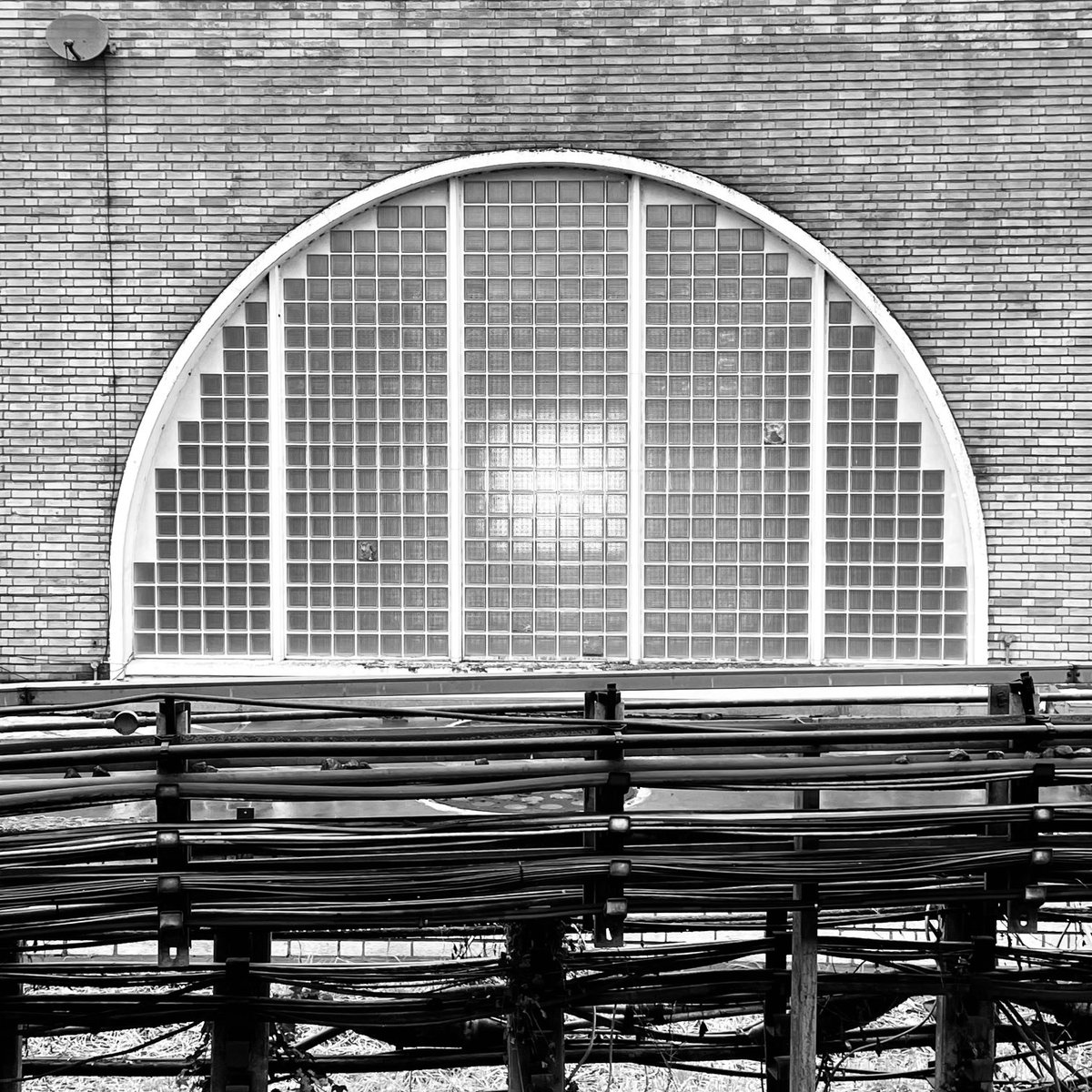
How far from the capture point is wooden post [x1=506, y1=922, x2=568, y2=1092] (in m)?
4.99

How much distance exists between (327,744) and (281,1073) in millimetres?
3225

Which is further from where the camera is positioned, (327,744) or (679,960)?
(679,960)

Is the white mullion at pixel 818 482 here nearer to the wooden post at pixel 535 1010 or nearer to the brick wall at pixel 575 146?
the brick wall at pixel 575 146

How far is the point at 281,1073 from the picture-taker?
20.7 feet

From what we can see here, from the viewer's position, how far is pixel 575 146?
9734 mm

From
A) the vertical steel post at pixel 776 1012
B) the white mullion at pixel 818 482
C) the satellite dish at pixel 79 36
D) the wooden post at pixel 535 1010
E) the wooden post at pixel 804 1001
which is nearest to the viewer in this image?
the wooden post at pixel 804 1001

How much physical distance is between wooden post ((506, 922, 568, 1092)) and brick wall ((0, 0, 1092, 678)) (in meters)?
6.22

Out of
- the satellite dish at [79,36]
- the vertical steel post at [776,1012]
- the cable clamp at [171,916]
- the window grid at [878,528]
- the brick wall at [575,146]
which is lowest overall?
the vertical steel post at [776,1012]

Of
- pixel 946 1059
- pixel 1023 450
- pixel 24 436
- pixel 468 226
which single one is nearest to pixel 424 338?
pixel 468 226

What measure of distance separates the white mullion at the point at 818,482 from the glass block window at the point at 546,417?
62.8 inches

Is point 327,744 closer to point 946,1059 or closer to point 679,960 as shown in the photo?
point 679,960

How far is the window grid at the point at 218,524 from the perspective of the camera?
1009cm

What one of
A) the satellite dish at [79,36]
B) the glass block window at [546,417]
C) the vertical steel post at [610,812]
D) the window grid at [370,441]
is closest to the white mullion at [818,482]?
the glass block window at [546,417]

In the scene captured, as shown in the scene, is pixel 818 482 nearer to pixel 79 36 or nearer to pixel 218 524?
pixel 218 524
